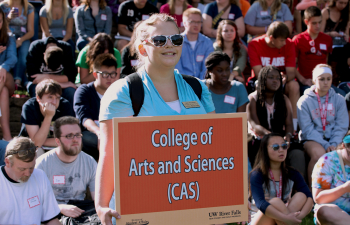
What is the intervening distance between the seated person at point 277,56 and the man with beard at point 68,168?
3343mm

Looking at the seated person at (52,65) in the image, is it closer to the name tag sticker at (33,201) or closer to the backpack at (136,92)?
the name tag sticker at (33,201)

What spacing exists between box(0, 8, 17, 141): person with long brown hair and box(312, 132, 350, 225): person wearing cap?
402 centimetres

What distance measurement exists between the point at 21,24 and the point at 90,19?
1.23 meters

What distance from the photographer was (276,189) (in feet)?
14.8

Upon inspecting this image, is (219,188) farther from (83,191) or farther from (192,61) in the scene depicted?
(192,61)

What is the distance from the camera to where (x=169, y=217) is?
A: 1.98 meters

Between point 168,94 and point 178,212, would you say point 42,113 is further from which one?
point 178,212

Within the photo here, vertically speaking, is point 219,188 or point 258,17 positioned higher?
point 258,17

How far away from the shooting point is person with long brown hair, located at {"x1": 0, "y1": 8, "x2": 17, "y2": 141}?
18.7ft

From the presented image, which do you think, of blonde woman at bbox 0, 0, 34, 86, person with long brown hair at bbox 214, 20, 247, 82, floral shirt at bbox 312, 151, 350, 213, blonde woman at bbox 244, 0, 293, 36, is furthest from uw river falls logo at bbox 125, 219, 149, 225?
blonde woman at bbox 244, 0, 293, 36

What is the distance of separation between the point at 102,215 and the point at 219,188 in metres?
0.59

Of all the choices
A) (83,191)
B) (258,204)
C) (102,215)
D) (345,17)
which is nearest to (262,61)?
(345,17)

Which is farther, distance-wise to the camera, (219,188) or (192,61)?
(192,61)

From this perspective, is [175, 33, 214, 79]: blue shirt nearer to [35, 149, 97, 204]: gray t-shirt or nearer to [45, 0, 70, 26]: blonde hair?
[45, 0, 70, 26]: blonde hair
